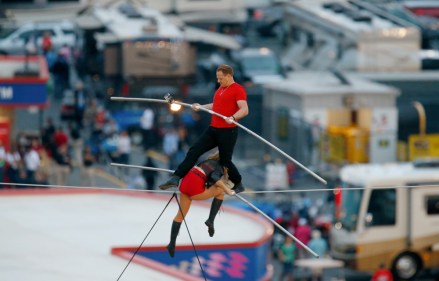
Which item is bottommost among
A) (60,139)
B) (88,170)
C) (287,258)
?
(88,170)

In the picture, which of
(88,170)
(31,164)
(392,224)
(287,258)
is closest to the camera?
(287,258)

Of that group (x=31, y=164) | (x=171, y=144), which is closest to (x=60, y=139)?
(x=31, y=164)

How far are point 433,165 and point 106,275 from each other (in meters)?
17.5

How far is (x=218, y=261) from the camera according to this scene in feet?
91.7

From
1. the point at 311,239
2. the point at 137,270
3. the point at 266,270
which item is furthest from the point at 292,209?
the point at 137,270

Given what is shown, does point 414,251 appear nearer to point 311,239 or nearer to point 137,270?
point 311,239

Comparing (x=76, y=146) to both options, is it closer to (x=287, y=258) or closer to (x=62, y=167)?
(x=62, y=167)

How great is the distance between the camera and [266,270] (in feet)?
96.9

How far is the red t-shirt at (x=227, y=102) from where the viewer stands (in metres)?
13.3

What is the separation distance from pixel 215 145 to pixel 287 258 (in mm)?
22110

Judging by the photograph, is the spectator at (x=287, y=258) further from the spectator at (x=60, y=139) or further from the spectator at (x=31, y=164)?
the spectator at (x=60, y=139)

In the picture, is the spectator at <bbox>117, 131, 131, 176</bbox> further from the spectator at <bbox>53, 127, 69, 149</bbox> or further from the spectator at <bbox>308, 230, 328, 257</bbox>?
the spectator at <bbox>308, 230, 328, 257</bbox>

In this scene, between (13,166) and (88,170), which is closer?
(13,166)

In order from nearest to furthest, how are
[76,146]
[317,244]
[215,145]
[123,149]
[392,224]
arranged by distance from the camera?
[215,145] < [317,244] < [392,224] < [76,146] < [123,149]
